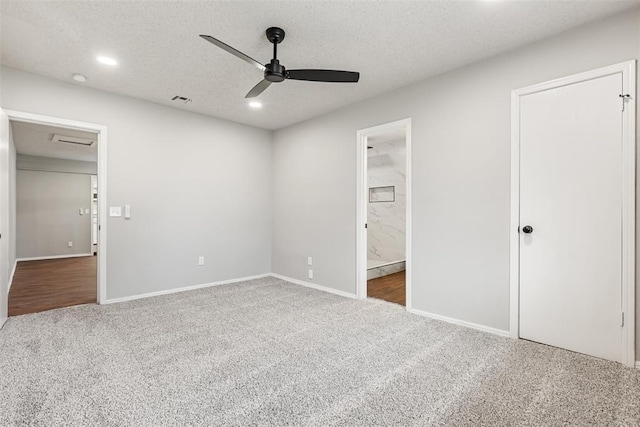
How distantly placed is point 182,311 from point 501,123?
3648mm

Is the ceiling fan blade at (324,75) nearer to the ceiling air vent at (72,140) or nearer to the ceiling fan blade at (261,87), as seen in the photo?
the ceiling fan blade at (261,87)

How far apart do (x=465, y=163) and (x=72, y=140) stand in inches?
253

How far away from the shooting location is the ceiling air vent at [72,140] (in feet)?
17.6

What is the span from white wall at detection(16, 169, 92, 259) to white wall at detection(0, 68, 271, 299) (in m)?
5.24

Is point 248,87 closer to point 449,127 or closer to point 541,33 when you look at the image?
point 449,127

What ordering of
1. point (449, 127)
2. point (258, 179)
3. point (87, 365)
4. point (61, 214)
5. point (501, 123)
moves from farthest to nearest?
point (61, 214) < point (258, 179) < point (449, 127) < point (501, 123) < point (87, 365)

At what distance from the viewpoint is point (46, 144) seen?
19.6 ft

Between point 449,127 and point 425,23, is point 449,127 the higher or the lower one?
the lower one

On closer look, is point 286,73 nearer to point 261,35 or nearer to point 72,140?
point 261,35

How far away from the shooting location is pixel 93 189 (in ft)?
26.6

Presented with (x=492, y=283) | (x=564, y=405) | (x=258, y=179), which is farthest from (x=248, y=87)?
(x=564, y=405)

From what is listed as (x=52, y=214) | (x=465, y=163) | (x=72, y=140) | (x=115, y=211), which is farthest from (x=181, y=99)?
(x=52, y=214)

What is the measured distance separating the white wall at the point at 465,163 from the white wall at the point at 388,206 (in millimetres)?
2209

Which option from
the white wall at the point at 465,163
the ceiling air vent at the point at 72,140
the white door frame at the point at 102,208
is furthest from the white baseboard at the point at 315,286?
the ceiling air vent at the point at 72,140
